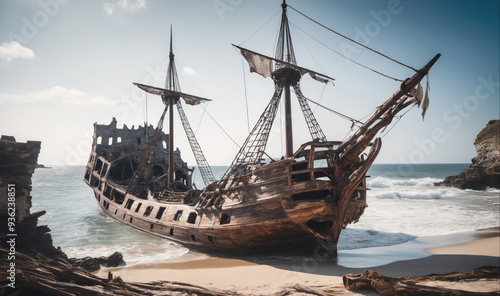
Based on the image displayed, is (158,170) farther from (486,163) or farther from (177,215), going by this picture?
(486,163)

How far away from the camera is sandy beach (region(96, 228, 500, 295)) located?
7.21 metres

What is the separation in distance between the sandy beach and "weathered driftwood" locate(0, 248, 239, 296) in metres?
1.83

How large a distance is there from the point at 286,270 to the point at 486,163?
138 feet

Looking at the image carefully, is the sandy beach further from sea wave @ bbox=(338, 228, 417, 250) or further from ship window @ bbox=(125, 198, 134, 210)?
ship window @ bbox=(125, 198, 134, 210)

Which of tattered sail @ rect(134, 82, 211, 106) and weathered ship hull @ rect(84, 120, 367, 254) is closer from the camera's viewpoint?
weathered ship hull @ rect(84, 120, 367, 254)

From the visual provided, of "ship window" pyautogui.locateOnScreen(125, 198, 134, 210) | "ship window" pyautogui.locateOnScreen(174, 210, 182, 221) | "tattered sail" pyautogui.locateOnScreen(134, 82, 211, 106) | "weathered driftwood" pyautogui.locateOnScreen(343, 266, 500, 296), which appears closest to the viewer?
"weathered driftwood" pyautogui.locateOnScreen(343, 266, 500, 296)

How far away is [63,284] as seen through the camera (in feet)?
15.9

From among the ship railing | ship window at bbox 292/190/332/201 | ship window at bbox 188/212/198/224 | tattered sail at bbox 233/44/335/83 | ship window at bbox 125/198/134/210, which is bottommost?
ship window at bbox 188/212/198/224

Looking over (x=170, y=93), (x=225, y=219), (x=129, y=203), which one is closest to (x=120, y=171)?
(x=129, y=203)

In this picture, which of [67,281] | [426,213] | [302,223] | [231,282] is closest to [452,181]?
[426,213]

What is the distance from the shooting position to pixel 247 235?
388 inches

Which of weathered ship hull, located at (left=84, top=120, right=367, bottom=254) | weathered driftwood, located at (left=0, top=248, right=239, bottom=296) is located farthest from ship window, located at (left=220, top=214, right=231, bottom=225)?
weathered driftwood, located at (left=0, top=248, right=239, bottom=296)

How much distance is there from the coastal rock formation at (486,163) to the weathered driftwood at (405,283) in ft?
123

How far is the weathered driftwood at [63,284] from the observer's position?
463 centimetres
